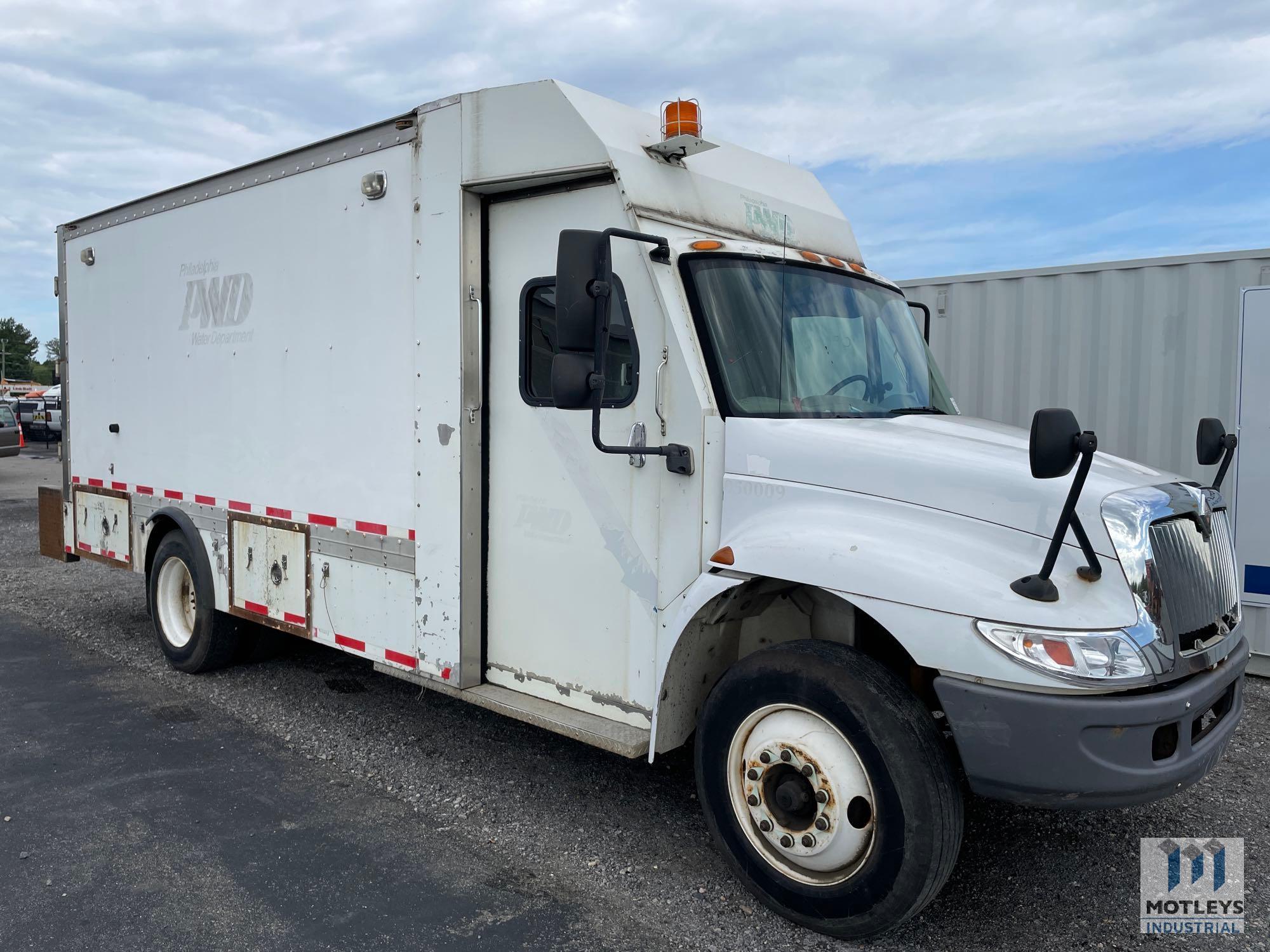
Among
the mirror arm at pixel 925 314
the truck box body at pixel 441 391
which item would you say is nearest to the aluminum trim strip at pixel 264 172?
the truck box body at pixel 441 391

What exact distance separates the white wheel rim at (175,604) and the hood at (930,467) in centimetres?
474

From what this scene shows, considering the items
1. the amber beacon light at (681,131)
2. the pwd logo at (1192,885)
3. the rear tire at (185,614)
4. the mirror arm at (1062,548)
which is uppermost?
the amber beacon light at (681,131)

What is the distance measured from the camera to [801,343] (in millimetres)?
3754

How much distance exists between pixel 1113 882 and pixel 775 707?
1.66m

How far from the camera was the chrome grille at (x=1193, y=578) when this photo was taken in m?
2.97

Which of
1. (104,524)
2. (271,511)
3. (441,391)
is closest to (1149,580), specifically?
(441,391)

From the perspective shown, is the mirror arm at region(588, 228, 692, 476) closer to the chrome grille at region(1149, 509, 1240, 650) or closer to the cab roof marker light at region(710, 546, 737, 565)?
the cab roof marker light at region(710, 546, 737, 565)

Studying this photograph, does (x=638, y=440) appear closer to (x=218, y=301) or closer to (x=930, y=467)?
(x=930, y=467)

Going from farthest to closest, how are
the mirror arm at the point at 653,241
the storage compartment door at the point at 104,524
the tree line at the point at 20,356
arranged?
the tree line at the point at 20,356, the storage compartment door at the point at 104,524, the mirror arm at the point at 653,241

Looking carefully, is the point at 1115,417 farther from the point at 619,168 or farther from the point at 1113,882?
the point at 619,168

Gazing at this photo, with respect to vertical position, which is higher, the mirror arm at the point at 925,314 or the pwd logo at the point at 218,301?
the pwd logo at the point at 218,301

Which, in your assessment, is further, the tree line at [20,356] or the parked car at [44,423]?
the tree line at [20,356]

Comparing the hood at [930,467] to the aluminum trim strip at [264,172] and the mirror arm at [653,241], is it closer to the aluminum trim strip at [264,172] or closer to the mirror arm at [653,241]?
the mirror arm at [653,241]

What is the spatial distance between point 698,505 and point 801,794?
1095mm
